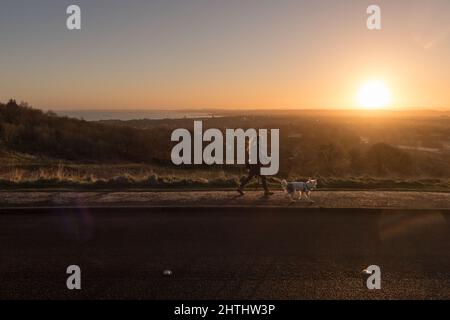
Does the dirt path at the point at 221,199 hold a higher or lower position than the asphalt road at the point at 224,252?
higher

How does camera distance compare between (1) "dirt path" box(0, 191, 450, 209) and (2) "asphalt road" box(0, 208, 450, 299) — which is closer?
(2) "asphalt road" box(0, 208, 450, 299)

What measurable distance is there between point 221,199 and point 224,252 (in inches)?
172

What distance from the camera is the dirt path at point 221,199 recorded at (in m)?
11.7

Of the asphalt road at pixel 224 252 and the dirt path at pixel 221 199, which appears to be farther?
the dirt path at pixel 221 199

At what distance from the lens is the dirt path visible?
11664 mm

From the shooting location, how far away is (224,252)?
7.99 meters

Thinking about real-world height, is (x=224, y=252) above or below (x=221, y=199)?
below

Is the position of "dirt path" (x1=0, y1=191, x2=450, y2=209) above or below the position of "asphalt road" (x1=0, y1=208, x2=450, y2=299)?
above

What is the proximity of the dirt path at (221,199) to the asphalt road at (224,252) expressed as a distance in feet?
1.77

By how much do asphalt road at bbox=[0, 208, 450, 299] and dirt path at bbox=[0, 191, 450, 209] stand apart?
21.2 inches

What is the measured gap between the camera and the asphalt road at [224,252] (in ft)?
20.9

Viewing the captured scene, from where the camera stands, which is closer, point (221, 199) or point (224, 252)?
point (224, 252)

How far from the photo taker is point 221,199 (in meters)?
12.3

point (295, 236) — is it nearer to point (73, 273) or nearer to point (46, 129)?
point (73, 273)
